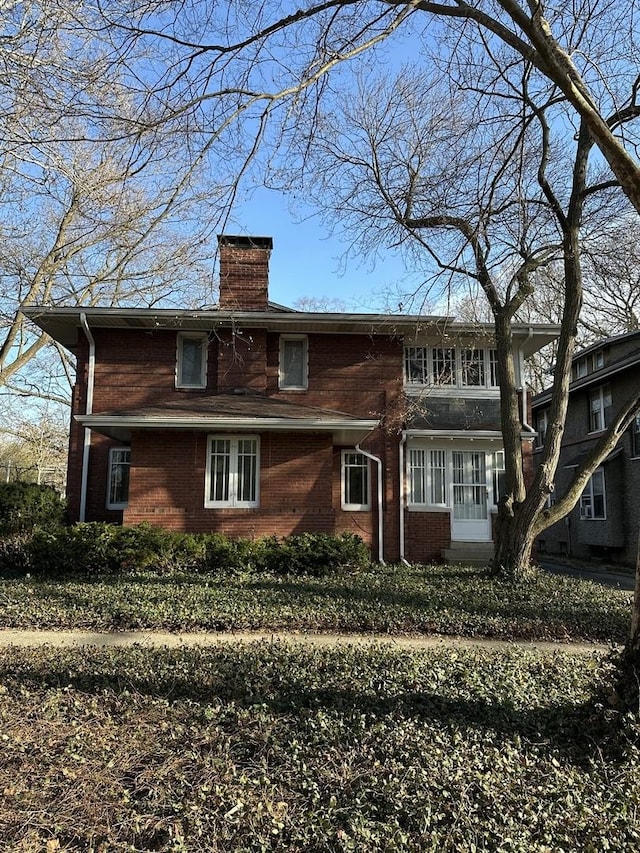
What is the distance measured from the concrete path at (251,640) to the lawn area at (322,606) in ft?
0.67

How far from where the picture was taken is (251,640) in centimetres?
693

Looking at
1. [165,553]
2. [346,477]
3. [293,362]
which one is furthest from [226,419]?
[346,477]

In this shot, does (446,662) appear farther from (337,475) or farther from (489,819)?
(337,475)

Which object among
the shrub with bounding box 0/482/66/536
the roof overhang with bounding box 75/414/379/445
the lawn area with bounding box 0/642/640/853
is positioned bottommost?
the lawn area with bounding box 0/642/640/853

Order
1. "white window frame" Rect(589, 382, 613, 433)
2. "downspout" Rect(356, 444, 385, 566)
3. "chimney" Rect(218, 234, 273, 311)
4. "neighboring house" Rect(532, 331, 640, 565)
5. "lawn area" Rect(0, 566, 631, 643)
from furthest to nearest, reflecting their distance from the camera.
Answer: "white window frame" Rect(589, 382, 613, 433) → "neighboring house" Rect(532, 331, 640, 565) → "chimney" Rect(218, 234, 273, 311) → "downspout" Rect(356, 444, 385, 566) → "lawn area" Rect(0, 566, 631, 643)

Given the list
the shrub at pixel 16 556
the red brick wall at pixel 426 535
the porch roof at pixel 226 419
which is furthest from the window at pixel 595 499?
the shrub at pixel 16 556

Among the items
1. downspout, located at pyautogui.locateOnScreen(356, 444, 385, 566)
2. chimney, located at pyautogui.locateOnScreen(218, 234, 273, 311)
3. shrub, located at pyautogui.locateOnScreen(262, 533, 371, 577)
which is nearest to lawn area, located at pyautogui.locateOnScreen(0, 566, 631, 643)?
shrub, located at pyautogui.locateOnScreen(262, 533, 371, 577)

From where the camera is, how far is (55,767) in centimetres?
342

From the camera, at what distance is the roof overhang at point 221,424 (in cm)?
1173

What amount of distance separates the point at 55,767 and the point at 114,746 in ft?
1.22

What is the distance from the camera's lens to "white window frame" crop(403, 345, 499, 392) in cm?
1511

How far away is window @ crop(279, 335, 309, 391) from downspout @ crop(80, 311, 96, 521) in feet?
15.2

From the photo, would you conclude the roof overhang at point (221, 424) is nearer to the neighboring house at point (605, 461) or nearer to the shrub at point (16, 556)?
the shrub at point (16, 556)

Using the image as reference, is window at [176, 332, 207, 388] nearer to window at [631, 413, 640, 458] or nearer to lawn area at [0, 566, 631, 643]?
lawn area at [0, 566, 631, 643]
